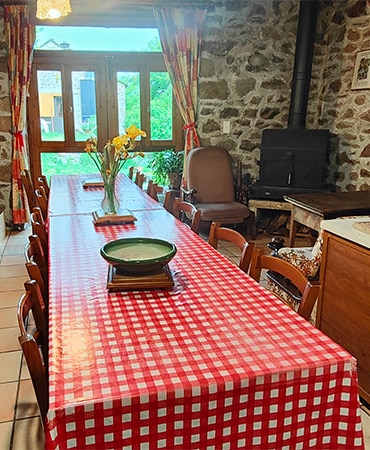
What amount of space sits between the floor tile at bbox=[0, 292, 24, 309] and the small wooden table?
221 cm

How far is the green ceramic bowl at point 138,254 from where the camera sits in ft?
5.24

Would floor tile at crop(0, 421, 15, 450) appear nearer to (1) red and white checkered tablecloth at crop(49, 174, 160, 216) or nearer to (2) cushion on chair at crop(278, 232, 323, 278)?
(1) red and white checkered tablecloth at crop(49, 174, 160, 216)

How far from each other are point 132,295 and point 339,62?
4.37m

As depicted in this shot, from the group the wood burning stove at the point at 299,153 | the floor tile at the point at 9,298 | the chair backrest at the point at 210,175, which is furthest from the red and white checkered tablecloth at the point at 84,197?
the wood burning stove at the point at 299,153

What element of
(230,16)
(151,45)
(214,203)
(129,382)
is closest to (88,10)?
(151,45)

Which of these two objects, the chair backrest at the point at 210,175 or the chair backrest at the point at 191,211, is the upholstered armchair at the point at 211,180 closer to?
the chair backrest at the point at 210,175

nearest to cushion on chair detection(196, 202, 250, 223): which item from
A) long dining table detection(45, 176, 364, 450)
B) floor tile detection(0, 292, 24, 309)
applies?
floor tile detection(0, 292, 24, 309)

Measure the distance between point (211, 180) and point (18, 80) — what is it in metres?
2.36

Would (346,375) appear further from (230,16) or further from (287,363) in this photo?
(230,16)

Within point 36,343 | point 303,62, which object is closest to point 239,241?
point 36,343

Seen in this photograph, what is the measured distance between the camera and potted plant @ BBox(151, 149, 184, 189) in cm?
520

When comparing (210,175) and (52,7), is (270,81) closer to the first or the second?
(210,175)

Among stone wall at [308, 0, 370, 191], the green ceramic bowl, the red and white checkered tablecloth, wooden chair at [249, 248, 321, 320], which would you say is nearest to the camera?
wooden chair at [249, 248, 321, 320]

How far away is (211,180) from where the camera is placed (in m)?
4.92
